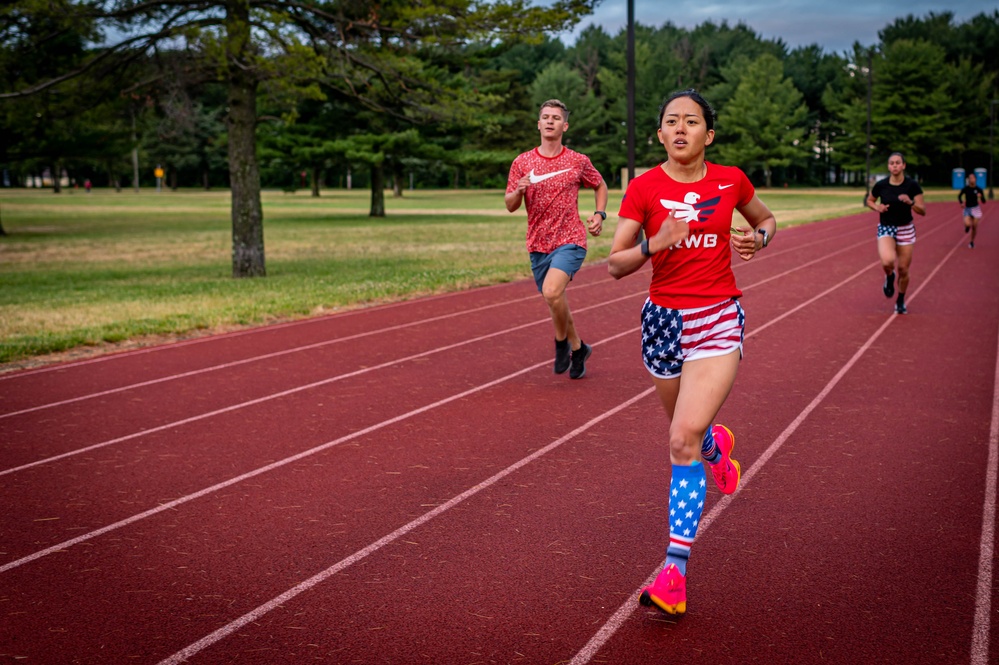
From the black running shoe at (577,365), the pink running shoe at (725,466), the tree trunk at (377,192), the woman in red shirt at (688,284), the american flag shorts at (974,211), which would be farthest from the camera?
the tree trunk at (377,192)

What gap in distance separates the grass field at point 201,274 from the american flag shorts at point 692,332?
808 cm

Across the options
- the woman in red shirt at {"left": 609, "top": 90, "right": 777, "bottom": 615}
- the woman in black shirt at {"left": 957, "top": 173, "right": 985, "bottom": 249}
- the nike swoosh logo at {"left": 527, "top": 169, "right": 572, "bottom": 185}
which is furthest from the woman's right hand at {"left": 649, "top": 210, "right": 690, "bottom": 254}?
the woman in black shirt at {"left": 957, "top": 173, "right": 985, "bottom": 249}

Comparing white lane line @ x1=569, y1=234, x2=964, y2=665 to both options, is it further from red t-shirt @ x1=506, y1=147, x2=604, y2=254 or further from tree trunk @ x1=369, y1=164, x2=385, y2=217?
tree trunk @ x1=369, y1=164, x2=385, y2=217

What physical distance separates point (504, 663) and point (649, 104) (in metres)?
89.8

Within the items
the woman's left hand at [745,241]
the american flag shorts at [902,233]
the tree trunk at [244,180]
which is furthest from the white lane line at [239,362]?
the tree trunk at [244,180]

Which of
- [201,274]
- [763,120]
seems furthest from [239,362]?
[763,120]

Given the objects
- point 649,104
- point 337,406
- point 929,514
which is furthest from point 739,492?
point 649,104

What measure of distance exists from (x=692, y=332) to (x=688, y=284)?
0.21 meters

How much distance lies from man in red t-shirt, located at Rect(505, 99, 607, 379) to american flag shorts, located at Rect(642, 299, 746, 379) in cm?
366

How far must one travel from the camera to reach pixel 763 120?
82375mm

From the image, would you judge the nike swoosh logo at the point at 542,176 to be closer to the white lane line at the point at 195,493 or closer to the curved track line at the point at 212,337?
the white lane line at the point at 195,493

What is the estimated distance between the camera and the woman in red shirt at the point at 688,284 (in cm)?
393

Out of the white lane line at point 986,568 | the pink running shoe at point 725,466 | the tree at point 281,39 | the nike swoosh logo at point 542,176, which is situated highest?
the tree at point 281,39

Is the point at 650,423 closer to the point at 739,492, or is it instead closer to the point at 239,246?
the point at 739,492
